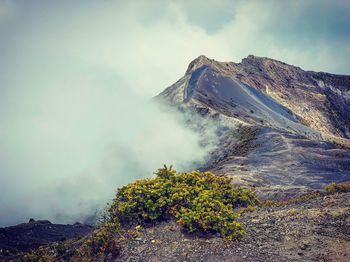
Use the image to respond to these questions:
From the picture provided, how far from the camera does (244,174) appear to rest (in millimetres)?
42875

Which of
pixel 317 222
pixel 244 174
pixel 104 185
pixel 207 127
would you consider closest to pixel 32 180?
pixel 104 185

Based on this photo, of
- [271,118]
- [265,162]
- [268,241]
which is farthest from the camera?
[271,118]

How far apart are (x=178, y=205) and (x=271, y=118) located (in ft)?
232

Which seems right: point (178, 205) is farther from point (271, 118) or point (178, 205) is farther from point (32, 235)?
point (271, 118)

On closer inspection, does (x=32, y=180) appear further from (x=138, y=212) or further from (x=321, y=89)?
(x=321, y=89)

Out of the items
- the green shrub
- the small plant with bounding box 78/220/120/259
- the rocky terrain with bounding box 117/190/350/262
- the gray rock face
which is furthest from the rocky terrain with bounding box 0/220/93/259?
the gray rock face

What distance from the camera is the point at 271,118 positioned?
85.2m

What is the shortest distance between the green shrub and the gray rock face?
16.2 metres

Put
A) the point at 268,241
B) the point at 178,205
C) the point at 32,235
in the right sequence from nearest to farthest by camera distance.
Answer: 1. the point at 268,241
2. the point at 178,205
3. the point at 32,235

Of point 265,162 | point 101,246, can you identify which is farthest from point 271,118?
point 101,246

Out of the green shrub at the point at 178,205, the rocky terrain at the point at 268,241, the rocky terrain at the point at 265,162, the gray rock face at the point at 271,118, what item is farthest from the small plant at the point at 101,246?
the gray rock face at the point at 271,118

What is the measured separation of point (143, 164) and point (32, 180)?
98.7ft

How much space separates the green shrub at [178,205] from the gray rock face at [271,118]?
16.2 metres

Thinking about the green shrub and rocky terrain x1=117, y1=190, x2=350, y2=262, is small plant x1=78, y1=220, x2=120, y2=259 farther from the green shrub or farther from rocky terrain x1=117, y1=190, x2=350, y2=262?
the green shrub
